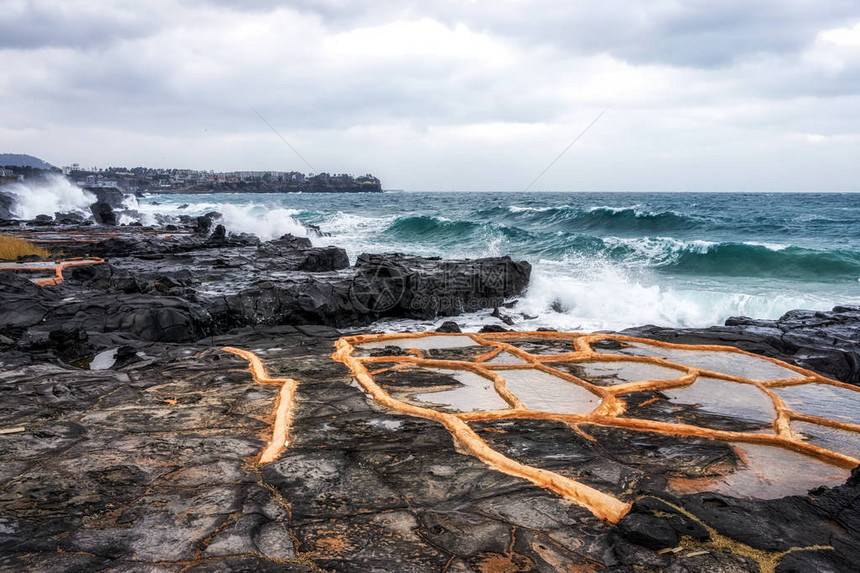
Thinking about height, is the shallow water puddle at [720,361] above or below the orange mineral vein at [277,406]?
below

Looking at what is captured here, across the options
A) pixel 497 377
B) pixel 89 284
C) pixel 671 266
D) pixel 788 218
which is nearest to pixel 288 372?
pixel 497 377

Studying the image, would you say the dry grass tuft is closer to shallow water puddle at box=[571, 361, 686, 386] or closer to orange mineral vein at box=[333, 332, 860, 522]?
orange mineral vein at box=[333, 332, 860, 522]

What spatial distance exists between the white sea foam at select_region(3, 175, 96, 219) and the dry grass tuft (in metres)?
26.8

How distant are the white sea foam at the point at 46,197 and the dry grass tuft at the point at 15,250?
26.8m

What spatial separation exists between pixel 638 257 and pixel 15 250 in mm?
21733

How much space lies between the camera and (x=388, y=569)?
2217 millimetres

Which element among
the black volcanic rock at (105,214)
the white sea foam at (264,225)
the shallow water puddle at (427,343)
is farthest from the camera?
the black volcanic rock at (105,214)

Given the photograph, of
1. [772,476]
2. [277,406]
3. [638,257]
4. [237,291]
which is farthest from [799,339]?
[638,257]

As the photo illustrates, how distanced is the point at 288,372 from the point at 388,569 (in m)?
3.59

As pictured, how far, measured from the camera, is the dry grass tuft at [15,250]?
1327 cm

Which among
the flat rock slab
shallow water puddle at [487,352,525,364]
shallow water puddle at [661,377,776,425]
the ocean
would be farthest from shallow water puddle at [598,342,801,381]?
the ocean

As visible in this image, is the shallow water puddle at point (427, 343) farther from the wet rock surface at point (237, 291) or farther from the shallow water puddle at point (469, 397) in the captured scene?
the wet rock surface at point (237, 291)

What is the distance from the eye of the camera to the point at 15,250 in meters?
13.8

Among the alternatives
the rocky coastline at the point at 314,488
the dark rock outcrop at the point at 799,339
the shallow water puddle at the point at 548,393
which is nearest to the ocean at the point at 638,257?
the dark rock outcrop at the point at 799,339
